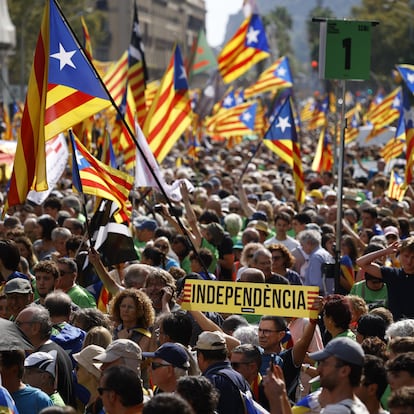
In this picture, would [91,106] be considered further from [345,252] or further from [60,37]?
[345,252]

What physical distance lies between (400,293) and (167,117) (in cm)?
642

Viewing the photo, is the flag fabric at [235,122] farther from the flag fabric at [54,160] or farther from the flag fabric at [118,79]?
the flag fabric at [54,160]

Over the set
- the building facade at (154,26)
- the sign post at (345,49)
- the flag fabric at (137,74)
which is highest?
the sign post at (345,49)

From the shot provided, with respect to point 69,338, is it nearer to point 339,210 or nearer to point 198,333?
point 198,333

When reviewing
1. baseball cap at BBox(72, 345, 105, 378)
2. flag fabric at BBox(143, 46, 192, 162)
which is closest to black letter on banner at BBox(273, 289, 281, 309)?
baseball cap at BBox(72, 345, 105, 378)

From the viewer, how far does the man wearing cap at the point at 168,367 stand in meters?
6.00

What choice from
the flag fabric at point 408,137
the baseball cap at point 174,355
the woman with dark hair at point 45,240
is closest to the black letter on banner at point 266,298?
the baseball cap at point 174,355

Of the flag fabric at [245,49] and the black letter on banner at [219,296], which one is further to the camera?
the flag fabric at [245,49]

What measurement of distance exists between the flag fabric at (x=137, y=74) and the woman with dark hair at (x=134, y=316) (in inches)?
321

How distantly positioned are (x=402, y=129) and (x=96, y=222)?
968 centimetres

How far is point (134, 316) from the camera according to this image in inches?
298

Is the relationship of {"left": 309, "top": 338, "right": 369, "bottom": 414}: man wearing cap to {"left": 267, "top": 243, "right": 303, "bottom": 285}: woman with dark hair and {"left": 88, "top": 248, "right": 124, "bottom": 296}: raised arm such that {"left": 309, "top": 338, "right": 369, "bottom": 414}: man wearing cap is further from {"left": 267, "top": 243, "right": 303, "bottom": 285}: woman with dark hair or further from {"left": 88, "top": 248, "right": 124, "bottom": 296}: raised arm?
{"left": 267, "top": 243, "right": 303, "bottom": 285}: woman with dark hair

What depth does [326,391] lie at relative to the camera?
5.45m

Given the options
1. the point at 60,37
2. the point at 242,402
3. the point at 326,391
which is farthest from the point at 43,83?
the point at 326,391
